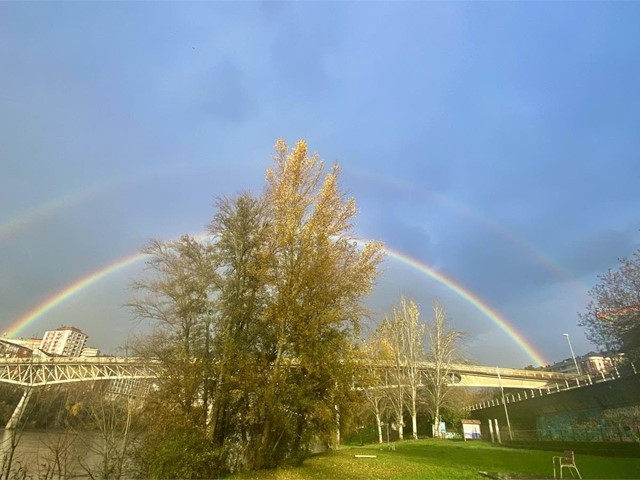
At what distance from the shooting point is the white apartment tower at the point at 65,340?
5231 inches

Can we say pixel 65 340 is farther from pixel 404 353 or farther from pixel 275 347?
pixel 275 347

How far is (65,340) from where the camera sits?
13588cm

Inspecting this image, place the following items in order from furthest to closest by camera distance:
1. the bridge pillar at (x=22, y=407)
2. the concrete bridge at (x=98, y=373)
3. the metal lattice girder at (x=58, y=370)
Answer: the metal lattice girder at (x=58, y=370) < the concrete bridge at (x=98, y=373) < the bridge pillar at (x=22, y=407)

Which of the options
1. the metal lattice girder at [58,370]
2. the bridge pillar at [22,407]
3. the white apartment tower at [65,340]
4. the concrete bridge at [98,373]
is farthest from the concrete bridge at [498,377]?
the white apartment tower at [65,340]

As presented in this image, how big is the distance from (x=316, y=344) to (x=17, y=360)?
211 feet

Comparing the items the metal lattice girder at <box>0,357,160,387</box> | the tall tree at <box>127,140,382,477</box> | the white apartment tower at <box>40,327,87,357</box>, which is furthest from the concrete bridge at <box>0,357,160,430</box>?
the white apartment tower at <box>40,327,87,357</box>

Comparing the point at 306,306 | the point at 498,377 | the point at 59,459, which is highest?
the point at 498,377

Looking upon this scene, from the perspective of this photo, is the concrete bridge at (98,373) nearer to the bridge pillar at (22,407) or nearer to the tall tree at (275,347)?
the bridge pillar at (22,407)

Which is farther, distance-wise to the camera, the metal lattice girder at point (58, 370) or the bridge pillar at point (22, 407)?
the metal lattice girder at point (58, 370)

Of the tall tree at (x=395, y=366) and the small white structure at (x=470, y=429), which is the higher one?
the tall tree at (x=395, y=366)

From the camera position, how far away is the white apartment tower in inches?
5231

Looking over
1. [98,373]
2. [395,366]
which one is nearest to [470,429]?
[395,366]

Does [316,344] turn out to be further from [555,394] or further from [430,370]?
[430,370]

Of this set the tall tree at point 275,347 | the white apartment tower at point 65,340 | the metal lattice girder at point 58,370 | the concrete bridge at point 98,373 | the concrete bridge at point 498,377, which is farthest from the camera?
the white apartment tower at point 65,340
